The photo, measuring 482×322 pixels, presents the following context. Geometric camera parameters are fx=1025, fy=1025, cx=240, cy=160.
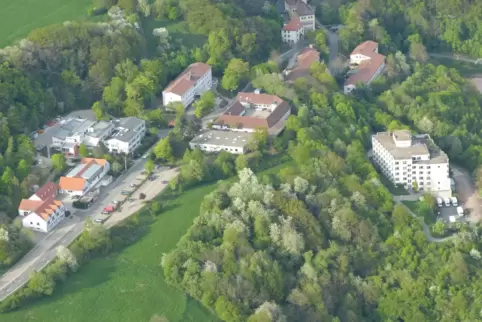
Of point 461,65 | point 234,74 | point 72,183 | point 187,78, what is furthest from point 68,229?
point 461,65

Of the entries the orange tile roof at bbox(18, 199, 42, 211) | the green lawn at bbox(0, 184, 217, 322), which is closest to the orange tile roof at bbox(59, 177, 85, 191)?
the orange tile roof at bbox(18, 199, 42, 211)

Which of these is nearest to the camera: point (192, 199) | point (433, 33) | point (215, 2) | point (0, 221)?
point (0, 221)

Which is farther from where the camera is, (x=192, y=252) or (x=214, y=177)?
(x=214, y=177)

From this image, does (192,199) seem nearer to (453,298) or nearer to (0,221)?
(0,221)

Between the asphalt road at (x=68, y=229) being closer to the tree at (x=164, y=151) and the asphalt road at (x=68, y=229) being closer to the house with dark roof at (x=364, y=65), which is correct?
the tree at (x=164, y=151)

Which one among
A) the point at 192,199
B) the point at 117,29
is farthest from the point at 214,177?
the point at 117,29

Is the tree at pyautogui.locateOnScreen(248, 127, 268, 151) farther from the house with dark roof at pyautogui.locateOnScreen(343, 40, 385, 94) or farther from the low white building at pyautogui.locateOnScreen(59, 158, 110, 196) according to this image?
the house with dark roof at pyautogui.locateOnScreen(343, 40, 385, 94)

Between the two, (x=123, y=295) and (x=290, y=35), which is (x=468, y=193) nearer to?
(x=123, y=295)
